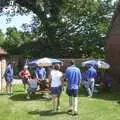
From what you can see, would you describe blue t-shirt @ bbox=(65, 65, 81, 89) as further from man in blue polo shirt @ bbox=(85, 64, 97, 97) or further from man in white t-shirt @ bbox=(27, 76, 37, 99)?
man in blue polo shirt @ bbox=(85, 64, 97, 97)

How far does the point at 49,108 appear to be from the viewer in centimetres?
2125

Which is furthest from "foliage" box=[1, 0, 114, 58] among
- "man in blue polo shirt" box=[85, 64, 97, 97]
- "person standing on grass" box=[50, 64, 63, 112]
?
"person standing on grass" box=[50, 64, 63, 112]

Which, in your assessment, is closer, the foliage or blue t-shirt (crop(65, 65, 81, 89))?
blue t-shirt (crop(65, 65, 81, 89))

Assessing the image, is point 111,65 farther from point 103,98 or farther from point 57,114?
point 57,114

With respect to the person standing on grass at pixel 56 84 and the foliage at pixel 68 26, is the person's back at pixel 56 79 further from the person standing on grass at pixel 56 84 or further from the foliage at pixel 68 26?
the foliage at pixel 68 26

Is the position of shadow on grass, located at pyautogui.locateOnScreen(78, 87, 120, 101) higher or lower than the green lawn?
higher

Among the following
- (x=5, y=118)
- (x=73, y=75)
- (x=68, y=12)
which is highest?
(x=68, y=12)

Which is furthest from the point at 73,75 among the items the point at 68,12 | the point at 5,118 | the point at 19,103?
the point at 68,12

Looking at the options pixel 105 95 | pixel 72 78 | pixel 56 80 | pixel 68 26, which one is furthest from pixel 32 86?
pixel 68 26

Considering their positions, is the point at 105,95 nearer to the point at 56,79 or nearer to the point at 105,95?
the point at 105,95

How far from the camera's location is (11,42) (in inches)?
2736

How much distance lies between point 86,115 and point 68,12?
3864 cm

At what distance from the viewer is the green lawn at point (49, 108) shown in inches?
747

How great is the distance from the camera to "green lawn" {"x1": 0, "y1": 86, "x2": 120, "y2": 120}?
18969 millimetres
